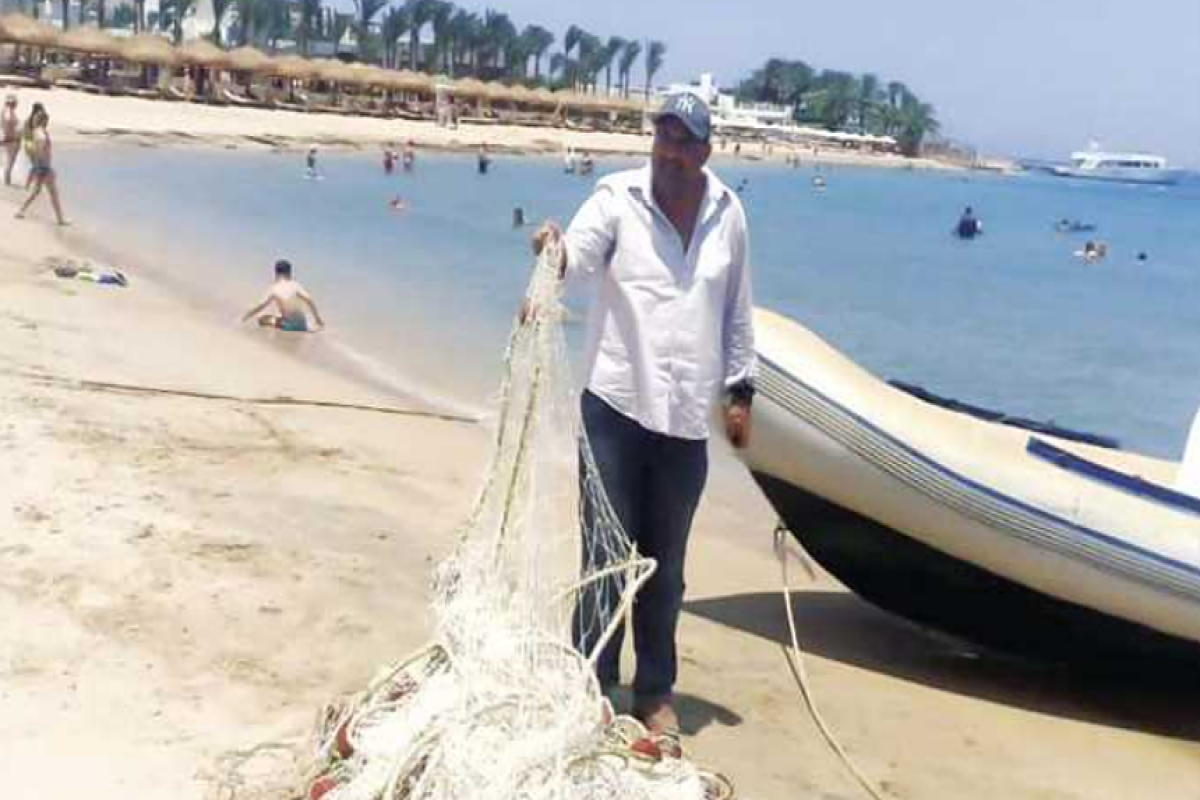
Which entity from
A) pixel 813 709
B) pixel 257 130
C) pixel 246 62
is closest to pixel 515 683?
pixel 813 709

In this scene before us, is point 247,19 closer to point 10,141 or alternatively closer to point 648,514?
point 10,141

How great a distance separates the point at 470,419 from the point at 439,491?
124 inches

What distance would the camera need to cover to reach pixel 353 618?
18.1 feet

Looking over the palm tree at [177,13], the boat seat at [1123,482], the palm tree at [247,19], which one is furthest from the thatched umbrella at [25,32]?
the boat seat at [1123,482]

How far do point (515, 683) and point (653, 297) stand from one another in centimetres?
116

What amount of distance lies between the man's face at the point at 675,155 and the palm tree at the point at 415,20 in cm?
11562

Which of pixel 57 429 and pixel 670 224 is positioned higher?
pixel 670 224

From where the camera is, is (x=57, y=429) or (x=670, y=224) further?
(x=57, y=429)

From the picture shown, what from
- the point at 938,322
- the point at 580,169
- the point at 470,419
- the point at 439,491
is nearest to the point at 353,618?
the point at 439,491

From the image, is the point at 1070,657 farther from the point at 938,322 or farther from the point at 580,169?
the point at 580,169

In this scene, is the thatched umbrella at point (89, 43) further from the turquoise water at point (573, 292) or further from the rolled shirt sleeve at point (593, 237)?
the rolled shirt sleeve at point (593, 237)

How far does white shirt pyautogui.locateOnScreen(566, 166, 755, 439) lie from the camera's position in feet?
14.2

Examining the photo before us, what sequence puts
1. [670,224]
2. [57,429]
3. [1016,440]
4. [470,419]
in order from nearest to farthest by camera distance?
1. [670,224]
2. [1016,440]
3. [57,429]
4. [470,419]

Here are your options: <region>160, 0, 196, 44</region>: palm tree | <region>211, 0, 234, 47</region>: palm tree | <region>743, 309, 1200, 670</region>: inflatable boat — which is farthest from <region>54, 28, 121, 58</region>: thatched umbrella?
<region>743, 309, 1200, 670</region>: inflatable boat
